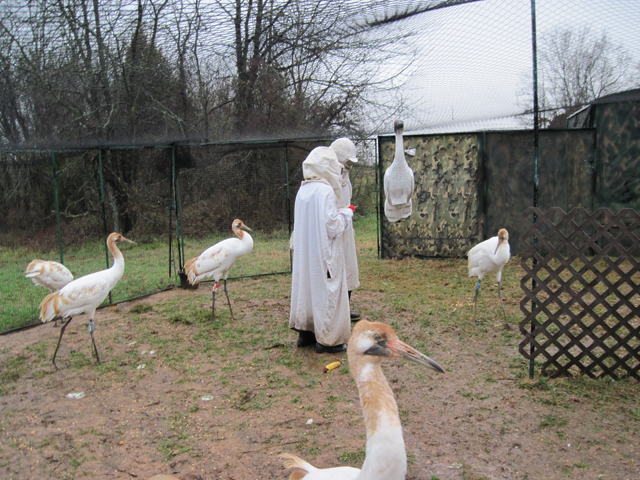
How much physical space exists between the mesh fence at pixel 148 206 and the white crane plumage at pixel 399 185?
2147 mm

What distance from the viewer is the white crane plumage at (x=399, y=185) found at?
7.16m

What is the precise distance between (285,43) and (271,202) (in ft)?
15.9

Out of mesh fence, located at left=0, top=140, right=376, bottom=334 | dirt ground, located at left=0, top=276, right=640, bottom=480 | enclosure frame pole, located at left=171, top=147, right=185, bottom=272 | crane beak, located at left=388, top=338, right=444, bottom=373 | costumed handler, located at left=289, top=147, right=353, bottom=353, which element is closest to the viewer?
crane beak, located at left=388, top=338, right=444, bottom=373

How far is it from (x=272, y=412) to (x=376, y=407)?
7.04ft

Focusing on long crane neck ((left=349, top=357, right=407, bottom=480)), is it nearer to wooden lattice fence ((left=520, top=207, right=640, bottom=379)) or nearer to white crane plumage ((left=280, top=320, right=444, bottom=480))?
white crane plumage ((left=280, top=320, right=444, bottom=480))

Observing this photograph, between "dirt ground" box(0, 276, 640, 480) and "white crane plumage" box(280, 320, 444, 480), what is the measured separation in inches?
47.6

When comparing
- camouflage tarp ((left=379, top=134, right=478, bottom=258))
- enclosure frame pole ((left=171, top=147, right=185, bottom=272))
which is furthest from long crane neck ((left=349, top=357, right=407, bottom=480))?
camouflage tarp ((left=379, top=134, right=478, bottom=258))

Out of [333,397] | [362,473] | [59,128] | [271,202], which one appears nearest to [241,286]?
[271,202]

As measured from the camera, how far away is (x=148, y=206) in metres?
10.8

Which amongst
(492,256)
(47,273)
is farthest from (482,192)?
(47,273)

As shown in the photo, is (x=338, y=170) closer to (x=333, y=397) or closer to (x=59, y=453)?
(x=333, y=397)

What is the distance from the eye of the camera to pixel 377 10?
7.01 m

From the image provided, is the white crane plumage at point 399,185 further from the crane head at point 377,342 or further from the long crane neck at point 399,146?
the crane head at point 377,342

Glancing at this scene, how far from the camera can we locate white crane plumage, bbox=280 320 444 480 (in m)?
2.00
